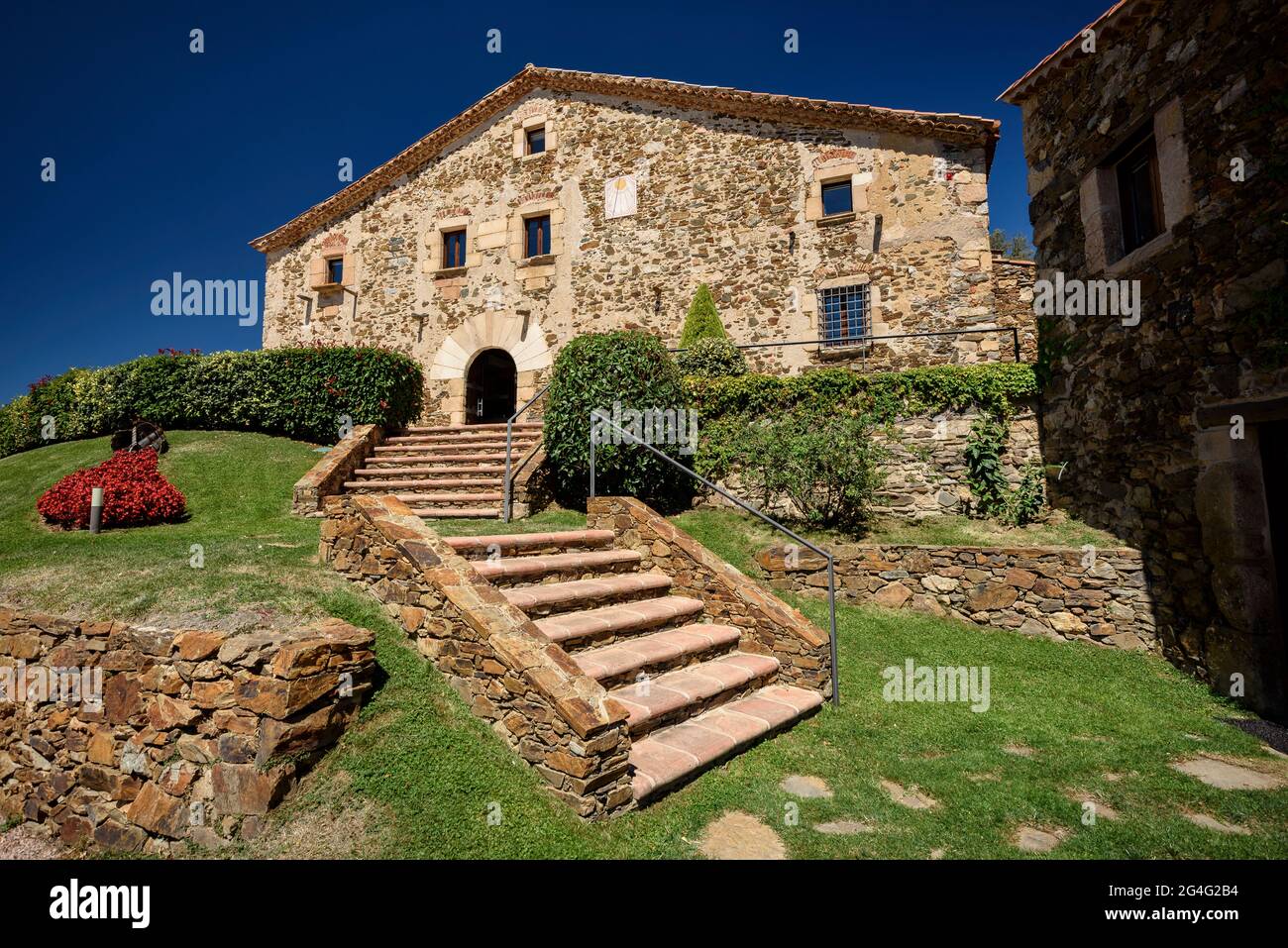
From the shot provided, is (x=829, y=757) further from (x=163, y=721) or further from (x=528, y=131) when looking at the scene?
(x=528, y=131)

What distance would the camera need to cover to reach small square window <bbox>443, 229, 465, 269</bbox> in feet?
53.7

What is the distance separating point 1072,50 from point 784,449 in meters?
5.95

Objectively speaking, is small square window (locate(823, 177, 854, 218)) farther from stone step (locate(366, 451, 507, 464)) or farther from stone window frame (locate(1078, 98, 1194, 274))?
stone step (locate(366, 451, 507, 464))

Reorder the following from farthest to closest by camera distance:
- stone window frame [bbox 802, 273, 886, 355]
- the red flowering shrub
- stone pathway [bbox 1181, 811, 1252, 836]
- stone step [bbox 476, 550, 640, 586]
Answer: stone window frame [bbox 802, 273, 886, 355], the red flowering shrub, stone step [bbox 476, 550, 640, 586], stone pathway [bbox 1181, 811, 1252, 836]

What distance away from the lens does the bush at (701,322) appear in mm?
13109

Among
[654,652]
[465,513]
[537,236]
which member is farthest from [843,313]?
[654,652]

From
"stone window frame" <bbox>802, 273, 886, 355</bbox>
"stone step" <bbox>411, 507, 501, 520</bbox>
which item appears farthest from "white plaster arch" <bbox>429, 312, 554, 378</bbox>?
"stone step" <bbox>411, 507, 501, 520</bbox>

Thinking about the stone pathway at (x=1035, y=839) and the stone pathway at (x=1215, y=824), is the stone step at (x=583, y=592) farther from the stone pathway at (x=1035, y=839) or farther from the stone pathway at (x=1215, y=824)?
the stone pathway at (x=1215, y=824)

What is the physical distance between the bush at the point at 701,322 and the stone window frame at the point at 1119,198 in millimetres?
6895

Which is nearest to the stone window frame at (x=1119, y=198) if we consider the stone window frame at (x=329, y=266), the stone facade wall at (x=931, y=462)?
the stone facade wall at (x=931, y=462)

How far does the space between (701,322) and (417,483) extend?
22.9 ft

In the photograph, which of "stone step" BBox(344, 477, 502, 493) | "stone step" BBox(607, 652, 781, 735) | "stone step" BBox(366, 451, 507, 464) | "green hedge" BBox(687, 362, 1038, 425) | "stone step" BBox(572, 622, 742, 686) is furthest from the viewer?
"stone step" BBox(366, 451, 507, 464)

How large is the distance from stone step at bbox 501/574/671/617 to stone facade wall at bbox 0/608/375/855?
1355 mm
